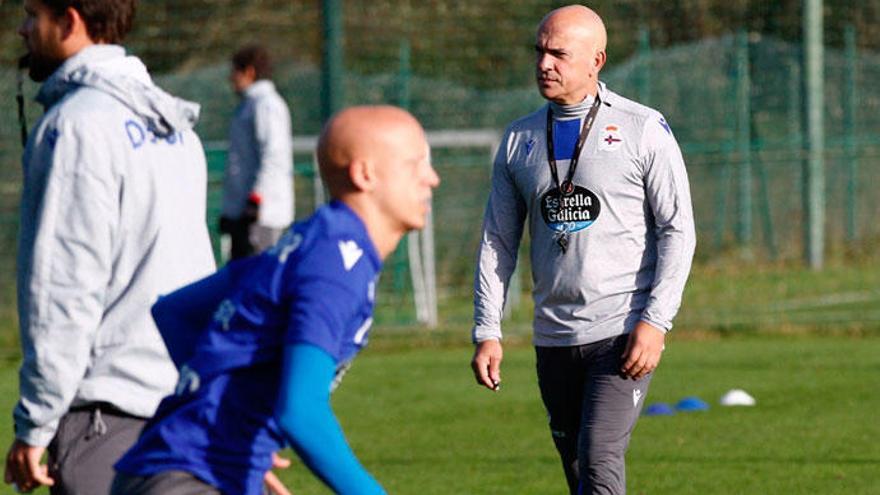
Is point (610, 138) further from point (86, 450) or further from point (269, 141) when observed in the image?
point (269, 141)

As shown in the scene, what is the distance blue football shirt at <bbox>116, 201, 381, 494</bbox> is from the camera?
3609mm

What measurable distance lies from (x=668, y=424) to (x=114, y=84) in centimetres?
656

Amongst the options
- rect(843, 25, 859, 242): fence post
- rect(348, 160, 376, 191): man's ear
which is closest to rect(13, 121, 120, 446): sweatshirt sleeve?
rect(348, 160, 376, 191): man's ear

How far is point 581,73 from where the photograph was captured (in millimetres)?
6258

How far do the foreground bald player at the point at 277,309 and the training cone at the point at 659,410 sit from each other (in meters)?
7.29

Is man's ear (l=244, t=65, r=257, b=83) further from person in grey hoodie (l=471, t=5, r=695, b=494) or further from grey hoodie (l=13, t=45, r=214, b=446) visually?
grey hoodie (l=13, t=45, r=214, b=446)

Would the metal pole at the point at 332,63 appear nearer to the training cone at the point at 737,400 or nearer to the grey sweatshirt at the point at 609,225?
the training cone at the point at 737,400

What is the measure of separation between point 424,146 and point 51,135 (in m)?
1.11

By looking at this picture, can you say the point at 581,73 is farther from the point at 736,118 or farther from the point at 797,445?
the point at 736,118

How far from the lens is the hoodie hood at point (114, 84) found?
4.43m

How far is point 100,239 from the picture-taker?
14.0 feet

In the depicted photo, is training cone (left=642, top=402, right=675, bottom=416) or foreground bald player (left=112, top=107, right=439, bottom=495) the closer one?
foreground bald player (left=112, top=107, right=439, bottom=495)

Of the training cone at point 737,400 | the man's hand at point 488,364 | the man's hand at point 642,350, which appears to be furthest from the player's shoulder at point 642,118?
the training cone at point 737,400

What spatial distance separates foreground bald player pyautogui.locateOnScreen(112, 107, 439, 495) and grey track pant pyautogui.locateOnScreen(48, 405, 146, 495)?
0.58 meters
